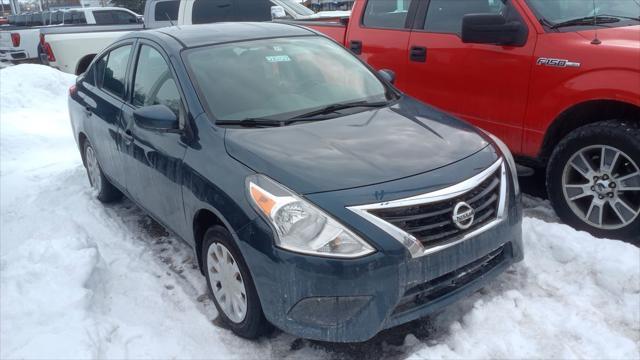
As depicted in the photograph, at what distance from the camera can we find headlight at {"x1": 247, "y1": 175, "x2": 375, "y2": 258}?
2586 millimetres

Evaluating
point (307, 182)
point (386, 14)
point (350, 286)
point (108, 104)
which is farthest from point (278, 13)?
point (350, 286)

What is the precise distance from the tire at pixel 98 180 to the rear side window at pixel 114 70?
0.67 metres

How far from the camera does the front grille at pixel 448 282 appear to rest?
272 centimetres

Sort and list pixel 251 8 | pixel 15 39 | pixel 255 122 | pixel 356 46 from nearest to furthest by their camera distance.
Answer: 1. pixel 255 122
2. pixel 356 46
3. pixel 251 8
4. pixel 15 39

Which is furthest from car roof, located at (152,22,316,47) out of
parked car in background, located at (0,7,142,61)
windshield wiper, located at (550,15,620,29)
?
parked car in background, located at (0,7,142,61)

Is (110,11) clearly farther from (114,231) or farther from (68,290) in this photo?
(68,290)

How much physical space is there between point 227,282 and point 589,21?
10.9 ft

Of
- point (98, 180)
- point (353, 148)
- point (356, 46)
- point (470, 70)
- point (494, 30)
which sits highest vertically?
point (494, 30)

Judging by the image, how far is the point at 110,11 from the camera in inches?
651

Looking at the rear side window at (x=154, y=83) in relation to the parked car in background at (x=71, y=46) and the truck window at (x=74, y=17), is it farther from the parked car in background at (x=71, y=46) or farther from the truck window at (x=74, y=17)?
the truck window at (x=74, y=17)

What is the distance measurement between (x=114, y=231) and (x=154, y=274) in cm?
93

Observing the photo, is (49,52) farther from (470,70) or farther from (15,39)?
(470,70)

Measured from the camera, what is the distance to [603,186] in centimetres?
393

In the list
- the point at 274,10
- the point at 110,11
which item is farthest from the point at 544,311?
the point at 110,11
